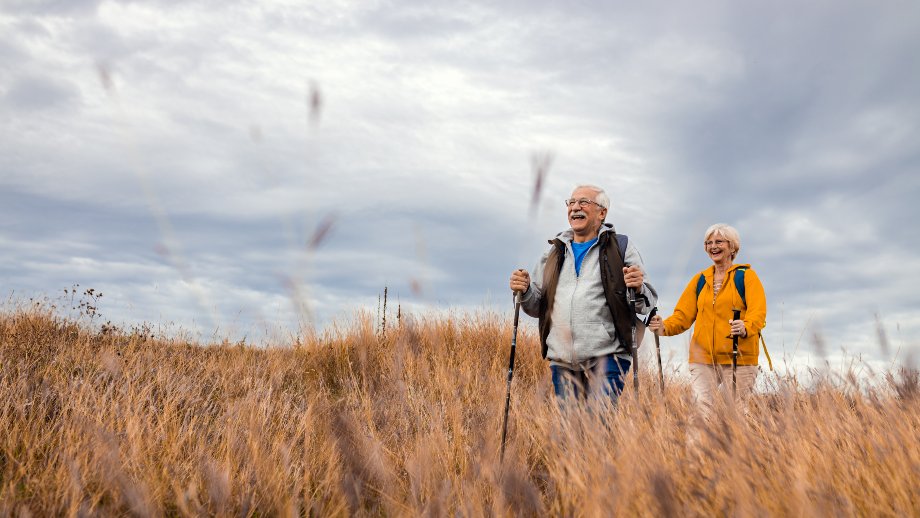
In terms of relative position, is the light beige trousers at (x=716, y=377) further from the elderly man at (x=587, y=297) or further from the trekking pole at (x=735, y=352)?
the elderly man at (x=587, y=297)

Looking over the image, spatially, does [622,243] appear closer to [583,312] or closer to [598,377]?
[583,312]

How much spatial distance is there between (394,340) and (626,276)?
231 inches

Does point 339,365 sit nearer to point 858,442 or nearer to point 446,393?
point 446,393

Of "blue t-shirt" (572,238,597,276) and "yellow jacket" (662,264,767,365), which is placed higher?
"blue t-shirt" (572,238,597,276)

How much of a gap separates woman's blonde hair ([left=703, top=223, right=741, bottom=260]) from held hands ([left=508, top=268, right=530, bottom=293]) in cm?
187

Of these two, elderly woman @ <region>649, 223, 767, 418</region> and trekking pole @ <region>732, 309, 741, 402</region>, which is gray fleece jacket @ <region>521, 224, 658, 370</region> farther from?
trekking pole @ <region>732, 309, 741, 402</region>

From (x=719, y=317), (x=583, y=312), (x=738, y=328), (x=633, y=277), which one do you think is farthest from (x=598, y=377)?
(x=719, y=317)

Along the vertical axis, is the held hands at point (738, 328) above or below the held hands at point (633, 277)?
below

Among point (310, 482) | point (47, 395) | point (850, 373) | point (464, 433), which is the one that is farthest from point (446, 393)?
point (850, 373)

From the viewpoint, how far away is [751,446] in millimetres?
2949

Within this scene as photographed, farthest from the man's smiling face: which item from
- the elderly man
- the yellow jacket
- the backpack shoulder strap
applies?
the yellow jacket

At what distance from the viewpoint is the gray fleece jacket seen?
4438mm

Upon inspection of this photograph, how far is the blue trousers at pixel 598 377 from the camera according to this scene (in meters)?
4.29

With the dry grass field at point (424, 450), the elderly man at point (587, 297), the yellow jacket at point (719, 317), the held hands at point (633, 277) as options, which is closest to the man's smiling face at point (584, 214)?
the elderly man at point (587, 297)
